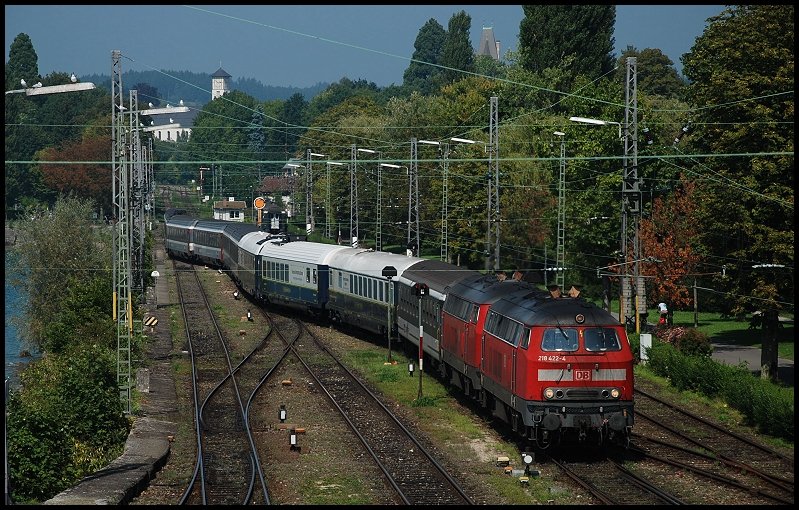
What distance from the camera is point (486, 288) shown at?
31422 mm

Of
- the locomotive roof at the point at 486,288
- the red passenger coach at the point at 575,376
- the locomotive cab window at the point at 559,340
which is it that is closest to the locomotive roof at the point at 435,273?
the locomotive roof at the point at 486,288

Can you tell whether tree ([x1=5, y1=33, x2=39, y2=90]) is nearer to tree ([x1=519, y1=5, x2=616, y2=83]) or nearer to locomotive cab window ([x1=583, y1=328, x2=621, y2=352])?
tree ([x1=519, y1=5, x2=616, y2=83])

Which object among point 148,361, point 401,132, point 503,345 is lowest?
point 148,361

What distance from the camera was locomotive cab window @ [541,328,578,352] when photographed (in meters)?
24.4

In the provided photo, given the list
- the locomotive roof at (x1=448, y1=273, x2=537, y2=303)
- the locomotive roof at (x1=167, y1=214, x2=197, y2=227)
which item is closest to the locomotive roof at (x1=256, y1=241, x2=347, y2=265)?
the locomotive roof at (x1=448, y1=273, x2=537, y2=303)

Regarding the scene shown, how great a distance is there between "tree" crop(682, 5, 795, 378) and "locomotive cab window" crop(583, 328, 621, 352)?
15.5m

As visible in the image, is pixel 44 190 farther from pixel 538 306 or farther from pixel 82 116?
pixel 538 306

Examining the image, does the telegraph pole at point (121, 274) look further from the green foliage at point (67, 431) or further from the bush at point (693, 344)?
the bush at point (693, 344)

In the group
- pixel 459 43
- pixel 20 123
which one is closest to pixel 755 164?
pixel 459 43

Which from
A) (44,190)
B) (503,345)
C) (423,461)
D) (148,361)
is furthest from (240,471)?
(44,190)

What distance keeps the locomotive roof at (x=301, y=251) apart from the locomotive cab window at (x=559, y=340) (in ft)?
96.8

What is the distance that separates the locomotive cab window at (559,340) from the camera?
24375 mm

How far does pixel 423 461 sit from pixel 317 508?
16.5ft

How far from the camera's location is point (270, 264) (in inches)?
2345
